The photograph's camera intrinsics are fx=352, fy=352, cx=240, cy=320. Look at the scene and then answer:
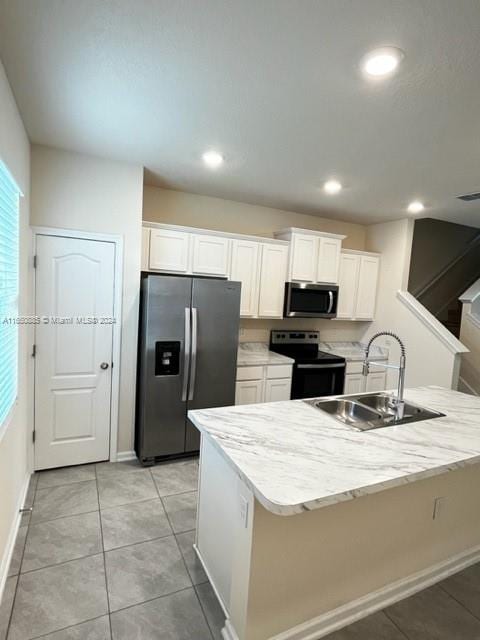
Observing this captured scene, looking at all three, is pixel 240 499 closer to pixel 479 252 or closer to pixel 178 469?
pixel 178 469

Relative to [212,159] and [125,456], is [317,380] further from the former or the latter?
[212,159]

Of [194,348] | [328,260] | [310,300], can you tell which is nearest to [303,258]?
[328,260]

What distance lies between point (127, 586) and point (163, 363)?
162 cm

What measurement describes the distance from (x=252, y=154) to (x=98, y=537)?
2.89 metres

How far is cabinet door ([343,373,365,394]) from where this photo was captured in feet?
14.3

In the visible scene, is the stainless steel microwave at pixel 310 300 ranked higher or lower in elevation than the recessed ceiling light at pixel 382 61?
lower

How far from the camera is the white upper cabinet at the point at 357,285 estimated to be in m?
4.56

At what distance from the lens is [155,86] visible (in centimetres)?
185

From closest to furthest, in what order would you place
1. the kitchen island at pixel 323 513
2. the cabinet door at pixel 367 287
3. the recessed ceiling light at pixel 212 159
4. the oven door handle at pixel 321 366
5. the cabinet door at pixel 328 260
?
the kitchen island at pixel 323 513 → the recessed ceiling light at pixel 212 159 → the oven door handle at pixel 321 366 → the cabinet door at pixel 328 260 → the cabinet door at pixel 367 287

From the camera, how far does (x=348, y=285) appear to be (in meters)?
4.60

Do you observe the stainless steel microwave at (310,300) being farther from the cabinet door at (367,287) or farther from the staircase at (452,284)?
the staircase at (452,284)

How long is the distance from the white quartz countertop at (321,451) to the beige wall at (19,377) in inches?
46.0

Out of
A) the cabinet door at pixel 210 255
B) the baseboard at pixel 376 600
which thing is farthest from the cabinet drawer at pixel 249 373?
the baseboard at pixel 376 600

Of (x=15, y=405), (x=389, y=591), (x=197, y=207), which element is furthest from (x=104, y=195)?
(x=389, y=591)
